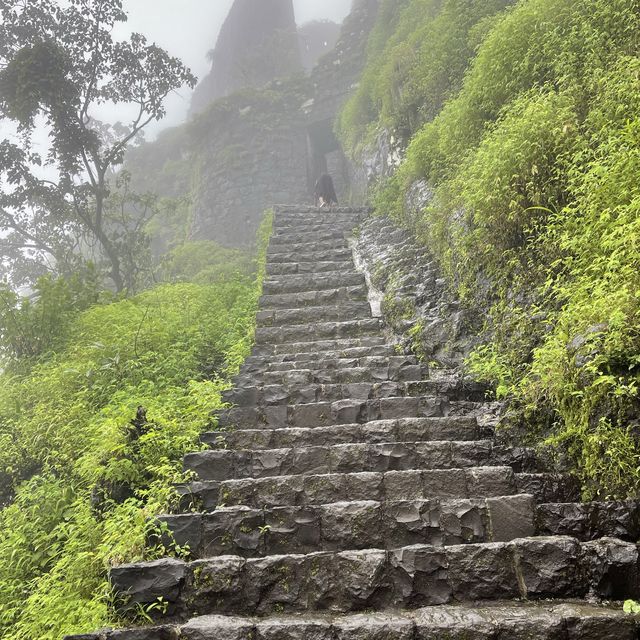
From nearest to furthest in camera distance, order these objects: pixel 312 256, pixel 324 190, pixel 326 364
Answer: pixel 326 364
pixel 312 256
pixel 324 190

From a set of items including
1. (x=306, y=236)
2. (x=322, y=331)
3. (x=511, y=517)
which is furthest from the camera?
(x=306, y=236)

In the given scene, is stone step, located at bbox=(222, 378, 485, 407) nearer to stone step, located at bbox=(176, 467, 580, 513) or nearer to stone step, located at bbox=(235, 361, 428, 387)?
stone step, located at bbox=(235, 361, 428, 387)

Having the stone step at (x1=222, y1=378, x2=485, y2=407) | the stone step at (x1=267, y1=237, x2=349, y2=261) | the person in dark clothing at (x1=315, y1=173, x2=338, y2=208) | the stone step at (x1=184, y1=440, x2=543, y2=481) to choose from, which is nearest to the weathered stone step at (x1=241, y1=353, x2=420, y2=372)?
the stone step at (x1=222, y1=378, x2=485, y2=407)

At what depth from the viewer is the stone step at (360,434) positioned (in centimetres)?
427

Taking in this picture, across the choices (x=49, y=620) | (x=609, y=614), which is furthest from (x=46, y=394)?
(x=609, y=614)

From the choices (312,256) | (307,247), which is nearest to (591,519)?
(312,256)

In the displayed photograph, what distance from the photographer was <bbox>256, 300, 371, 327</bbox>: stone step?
734cm

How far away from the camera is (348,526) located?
3316mm

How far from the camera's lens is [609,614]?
7.88 ft

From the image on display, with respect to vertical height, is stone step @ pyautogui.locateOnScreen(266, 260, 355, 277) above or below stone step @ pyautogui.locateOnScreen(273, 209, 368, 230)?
below

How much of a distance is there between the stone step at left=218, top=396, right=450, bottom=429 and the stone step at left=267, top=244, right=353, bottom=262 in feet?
15.6

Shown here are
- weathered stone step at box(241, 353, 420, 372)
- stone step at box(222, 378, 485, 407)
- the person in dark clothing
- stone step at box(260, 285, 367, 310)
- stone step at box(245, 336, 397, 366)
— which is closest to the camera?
stone step at box(222, 378, 485, 407)

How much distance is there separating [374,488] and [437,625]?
120 centimetres

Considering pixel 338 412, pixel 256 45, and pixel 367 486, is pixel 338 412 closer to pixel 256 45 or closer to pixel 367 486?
pixel 367 486
